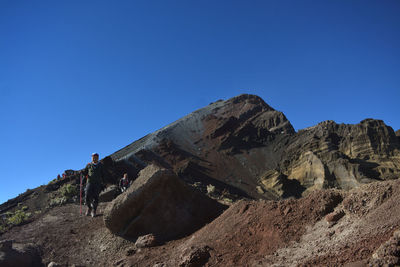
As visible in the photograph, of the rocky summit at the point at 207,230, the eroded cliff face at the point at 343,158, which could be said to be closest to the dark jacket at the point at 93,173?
the rocky summit at the point at 207,230

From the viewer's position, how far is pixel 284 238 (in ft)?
14.3

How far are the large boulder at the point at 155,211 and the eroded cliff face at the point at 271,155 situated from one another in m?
20.0

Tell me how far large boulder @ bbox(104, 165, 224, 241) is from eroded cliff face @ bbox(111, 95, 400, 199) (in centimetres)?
1996

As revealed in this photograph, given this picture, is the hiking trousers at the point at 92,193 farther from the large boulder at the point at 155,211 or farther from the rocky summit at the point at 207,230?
the large boulder at the point at 155,211

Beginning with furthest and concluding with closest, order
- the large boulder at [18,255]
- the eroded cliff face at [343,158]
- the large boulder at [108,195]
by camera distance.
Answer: the eroded cliff face at [343,158] → the large boulder at [108,195] → the large boulder at [18,255]

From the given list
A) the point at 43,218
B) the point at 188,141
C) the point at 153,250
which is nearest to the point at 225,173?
the point at 188,141

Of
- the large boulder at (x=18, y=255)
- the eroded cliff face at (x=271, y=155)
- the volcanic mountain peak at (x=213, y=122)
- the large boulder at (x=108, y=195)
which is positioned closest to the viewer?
the large boulder at (x=18, y=255)

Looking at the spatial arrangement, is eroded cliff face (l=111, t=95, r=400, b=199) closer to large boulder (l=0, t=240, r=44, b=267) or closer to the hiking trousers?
the hiking trousers

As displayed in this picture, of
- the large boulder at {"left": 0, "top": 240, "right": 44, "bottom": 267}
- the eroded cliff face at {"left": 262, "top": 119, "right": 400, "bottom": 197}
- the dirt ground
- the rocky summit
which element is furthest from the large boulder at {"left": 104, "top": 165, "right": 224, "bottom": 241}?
the eroded cliff face at {"left": 262, "top": 119, "right": 400, "bottom": 197}

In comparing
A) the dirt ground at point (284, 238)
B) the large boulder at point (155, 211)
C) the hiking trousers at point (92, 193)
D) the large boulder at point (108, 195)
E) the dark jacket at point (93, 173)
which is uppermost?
the large boulder at point (108, 195)

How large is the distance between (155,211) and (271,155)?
4148cm

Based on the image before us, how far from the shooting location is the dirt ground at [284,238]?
3.35 meters

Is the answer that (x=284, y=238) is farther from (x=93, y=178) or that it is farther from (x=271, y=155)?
(x=271, y=155)

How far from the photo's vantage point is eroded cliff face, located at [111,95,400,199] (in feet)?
115
